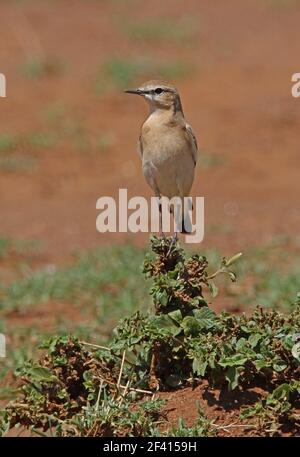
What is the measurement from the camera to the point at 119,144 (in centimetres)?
1398

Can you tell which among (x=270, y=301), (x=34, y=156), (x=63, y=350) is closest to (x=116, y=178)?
(x=34, y=156)

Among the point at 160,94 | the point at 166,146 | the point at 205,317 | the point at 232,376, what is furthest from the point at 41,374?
the point at 160,94

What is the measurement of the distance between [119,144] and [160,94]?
786 centimetres

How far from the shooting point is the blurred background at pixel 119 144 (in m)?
7.96

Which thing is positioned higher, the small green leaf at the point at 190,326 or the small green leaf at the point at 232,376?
the small green leaf at the point at 190,326

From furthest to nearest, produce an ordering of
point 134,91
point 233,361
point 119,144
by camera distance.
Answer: point 119,144 < point 134,91 < point 233,361

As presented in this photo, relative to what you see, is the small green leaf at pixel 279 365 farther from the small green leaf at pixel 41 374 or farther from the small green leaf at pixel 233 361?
the small green leaf at pixel 41 374

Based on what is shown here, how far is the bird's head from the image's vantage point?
20.1 ft

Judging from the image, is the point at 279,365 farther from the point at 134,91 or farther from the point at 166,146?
the point at 134,91

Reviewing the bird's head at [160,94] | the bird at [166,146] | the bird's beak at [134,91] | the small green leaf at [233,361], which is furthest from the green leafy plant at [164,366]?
the bird's head at [160,94]

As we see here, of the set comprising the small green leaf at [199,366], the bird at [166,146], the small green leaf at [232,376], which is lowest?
the small green leaf at [232,376]

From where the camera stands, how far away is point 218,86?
16.0 m

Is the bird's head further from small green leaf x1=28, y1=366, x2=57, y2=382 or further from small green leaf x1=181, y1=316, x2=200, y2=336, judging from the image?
small green leaf x1=28, y1=366, x2=57, y2=382

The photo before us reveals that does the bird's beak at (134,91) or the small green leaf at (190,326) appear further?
the bird's beak at (134,91)
